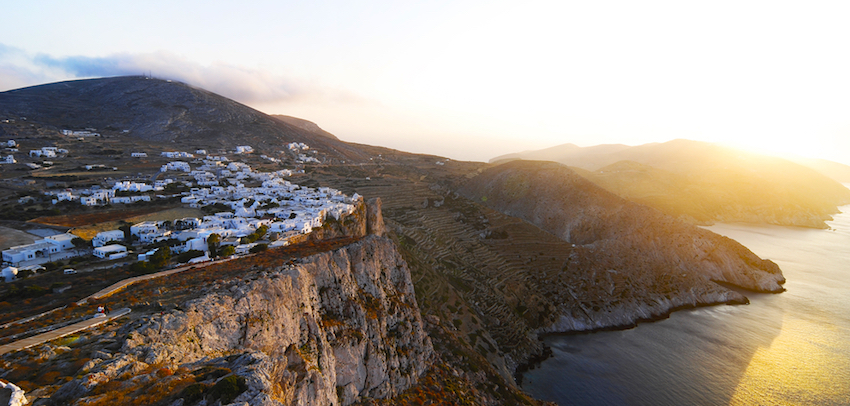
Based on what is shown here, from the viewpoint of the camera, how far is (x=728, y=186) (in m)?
118

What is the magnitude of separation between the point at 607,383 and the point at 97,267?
4978 cm

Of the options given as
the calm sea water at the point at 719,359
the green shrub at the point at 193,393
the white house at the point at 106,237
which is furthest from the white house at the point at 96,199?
the calm sea water at the point at 719,359

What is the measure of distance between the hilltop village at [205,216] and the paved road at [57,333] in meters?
14.0

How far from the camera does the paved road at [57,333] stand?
12.4 m

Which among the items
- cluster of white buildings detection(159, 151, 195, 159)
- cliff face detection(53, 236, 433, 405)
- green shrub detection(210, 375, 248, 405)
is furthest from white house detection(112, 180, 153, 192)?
green shrub detection(210, 375, 248, 405)

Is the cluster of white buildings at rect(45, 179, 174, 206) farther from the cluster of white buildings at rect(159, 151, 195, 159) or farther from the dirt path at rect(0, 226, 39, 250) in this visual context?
the cluster of white buildings at rect(159, 151, 195, 159)

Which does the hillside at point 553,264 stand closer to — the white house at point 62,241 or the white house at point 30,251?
the white house at point 62,241

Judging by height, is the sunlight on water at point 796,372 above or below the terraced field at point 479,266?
below

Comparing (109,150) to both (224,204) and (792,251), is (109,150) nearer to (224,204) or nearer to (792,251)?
(224,204)

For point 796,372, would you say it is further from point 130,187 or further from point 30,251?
point 130,187

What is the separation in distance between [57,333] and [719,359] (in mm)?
57852

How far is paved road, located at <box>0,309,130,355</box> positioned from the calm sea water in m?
35.2

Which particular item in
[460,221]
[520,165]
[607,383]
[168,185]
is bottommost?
[607,383]

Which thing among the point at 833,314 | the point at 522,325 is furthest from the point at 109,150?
the point at 833,314
